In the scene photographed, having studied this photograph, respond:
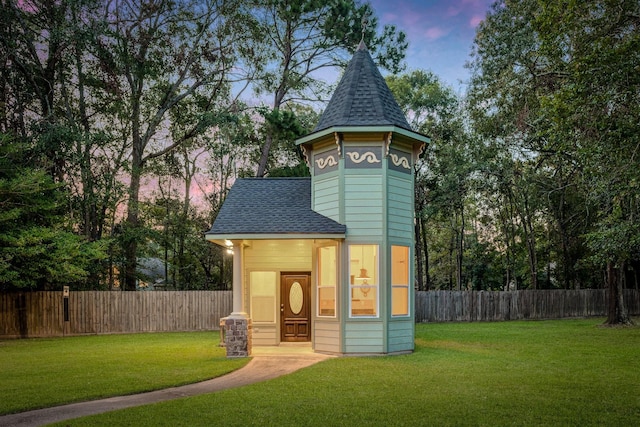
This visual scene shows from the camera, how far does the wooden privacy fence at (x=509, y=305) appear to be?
26.8 metres

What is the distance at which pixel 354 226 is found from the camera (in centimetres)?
1377

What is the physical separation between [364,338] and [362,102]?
6.01 metres

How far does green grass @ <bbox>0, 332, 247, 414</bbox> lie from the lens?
881cm

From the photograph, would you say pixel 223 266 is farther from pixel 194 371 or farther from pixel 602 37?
pixel 602 37

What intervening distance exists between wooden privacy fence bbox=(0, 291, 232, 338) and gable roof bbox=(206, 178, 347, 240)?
827 cm

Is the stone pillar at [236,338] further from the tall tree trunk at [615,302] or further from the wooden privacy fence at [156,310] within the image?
the tall tree trunk at [615,302]

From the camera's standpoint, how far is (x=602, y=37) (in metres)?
10.6

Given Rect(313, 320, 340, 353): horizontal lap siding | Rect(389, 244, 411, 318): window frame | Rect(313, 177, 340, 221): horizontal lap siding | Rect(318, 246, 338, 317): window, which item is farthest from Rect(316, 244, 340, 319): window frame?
Rect(389, 244, 411, 318): window frame

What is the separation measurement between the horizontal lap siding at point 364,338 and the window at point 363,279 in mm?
280

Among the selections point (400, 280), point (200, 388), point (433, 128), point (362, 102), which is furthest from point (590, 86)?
point (433, 128)

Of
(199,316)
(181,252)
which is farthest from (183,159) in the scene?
(199,316)

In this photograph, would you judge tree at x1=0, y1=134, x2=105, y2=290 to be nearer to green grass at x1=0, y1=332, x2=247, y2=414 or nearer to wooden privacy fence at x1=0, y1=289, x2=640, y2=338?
wooden privacy fence at x1=0, y1=289, x2=640, y2=338

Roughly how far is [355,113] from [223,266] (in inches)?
775

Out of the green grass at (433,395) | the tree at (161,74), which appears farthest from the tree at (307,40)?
the green grass at (433,395)
